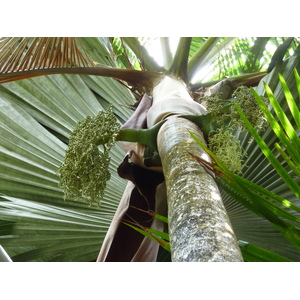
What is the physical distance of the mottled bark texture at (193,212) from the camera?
22.1 inches

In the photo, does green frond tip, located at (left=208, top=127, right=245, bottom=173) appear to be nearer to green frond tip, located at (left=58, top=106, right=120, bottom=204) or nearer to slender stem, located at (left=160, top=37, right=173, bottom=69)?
green frond tip, located at (left=58, top=106, right=120, bottom=204)

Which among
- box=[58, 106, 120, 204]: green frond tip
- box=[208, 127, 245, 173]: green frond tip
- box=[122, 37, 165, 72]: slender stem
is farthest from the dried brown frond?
box=[208, 127, 245, 173]: green frond tip

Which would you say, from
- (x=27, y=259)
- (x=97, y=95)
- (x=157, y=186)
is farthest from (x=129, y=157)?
(x=97, y=95)

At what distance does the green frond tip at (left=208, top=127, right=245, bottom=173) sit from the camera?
96 centimetres

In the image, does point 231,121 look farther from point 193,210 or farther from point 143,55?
point 143,55

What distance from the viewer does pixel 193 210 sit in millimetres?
630

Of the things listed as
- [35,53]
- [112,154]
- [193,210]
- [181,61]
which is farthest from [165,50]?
[193,210]

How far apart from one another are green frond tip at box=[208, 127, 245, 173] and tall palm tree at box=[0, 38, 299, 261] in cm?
5

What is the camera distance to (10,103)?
1548 millimetres

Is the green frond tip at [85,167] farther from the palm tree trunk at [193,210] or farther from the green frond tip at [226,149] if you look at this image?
the green frond tip at [226,149]

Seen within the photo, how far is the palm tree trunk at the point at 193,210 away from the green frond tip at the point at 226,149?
160 mm

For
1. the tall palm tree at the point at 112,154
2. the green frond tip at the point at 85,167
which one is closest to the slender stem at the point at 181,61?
the tall palm tree at the point at 112,154

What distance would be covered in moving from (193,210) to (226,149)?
0.37 metres
